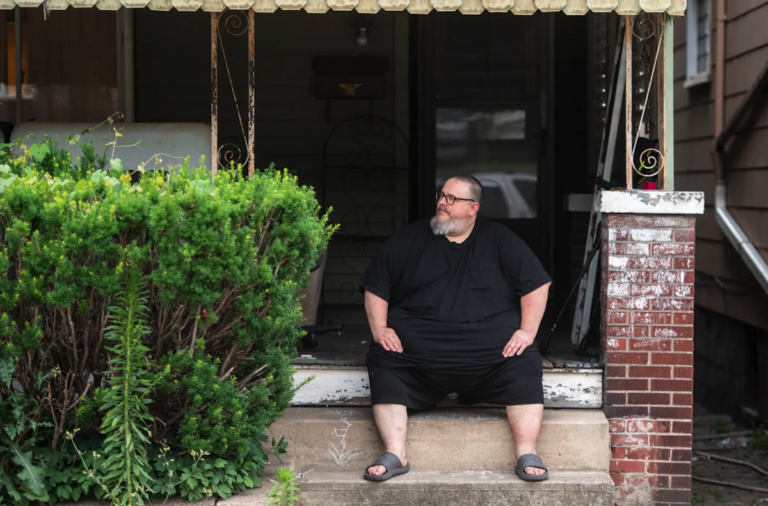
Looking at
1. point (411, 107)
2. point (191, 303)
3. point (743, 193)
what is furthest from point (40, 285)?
point (743, 193)

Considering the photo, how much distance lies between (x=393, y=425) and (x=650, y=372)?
1.33m

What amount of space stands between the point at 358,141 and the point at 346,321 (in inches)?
55.2

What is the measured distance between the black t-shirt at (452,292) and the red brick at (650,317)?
0.50m

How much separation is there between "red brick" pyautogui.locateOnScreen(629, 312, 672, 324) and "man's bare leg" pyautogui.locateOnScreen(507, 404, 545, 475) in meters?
0.69

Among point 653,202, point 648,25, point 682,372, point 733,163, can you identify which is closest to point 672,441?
point 682,372

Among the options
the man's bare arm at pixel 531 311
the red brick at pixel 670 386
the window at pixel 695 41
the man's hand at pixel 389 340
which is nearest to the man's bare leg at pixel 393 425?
the man's hand at pixel 389 340

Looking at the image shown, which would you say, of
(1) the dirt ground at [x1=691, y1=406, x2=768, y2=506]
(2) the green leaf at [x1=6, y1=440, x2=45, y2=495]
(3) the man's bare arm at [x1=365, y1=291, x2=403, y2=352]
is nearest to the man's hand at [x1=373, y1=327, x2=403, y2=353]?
(3) the man's bare arm at [x1=365, y1=291, x2=403, y2=352]

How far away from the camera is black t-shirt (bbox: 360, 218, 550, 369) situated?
443 cm

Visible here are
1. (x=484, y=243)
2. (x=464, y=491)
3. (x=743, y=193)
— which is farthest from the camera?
(x=743, y=193)

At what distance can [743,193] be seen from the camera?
6.99 meters

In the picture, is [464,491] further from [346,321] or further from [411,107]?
[411,107]

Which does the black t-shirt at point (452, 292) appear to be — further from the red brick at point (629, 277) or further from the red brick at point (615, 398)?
the red brick at point (615, 398)

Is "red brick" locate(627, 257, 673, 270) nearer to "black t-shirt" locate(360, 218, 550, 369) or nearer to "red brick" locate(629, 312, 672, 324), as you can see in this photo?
"red brick" locate(629, 312, 672, 324)

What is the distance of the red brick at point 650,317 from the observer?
464 centimetres
